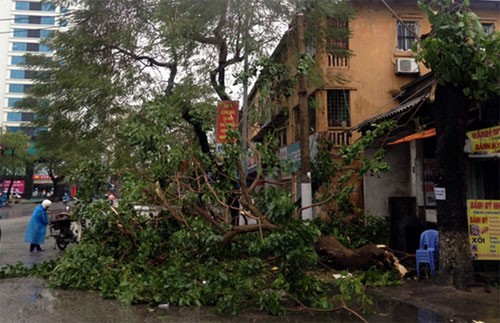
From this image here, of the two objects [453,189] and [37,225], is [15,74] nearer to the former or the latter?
[37,225]

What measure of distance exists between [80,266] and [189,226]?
2165 millimetres

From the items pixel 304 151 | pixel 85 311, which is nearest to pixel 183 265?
pixel 85 311

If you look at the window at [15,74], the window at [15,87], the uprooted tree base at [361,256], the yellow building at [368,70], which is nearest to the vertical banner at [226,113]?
the uprooted tree base at [361,256]

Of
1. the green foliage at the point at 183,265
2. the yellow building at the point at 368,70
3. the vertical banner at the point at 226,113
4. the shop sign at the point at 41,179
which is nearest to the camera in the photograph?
the green foliage at the point at 183,265

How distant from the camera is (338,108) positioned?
16.4 meters

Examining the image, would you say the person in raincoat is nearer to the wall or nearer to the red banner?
the red banner

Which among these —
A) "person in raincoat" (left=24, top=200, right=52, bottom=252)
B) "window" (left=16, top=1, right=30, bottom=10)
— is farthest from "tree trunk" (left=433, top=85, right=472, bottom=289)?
"window" (left=16, top=1, right=30, bottom=10)

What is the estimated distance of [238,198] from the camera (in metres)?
8.27

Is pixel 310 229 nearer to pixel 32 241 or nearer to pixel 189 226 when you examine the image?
pixel 189 226

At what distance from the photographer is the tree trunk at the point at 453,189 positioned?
7758 millimetres

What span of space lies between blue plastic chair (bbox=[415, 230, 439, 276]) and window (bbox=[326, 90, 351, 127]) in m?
7.96

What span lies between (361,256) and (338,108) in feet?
28.2

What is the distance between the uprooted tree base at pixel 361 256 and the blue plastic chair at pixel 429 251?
0.51m

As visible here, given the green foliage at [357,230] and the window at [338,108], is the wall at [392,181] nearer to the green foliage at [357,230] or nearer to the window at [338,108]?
the green foliage at [357,230]
